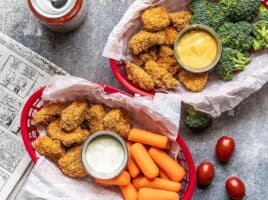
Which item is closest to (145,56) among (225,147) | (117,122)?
(117,122)

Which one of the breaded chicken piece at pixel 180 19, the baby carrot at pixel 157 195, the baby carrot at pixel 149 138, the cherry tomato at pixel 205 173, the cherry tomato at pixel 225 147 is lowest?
the cherry tomato at pixel 205 173

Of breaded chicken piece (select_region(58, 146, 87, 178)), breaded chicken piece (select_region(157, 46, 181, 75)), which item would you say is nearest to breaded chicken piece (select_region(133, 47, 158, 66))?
breaded chicken piece (select_region(157, 46, 181, 75))

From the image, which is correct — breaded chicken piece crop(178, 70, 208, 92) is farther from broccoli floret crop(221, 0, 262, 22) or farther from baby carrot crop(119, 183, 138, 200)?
baby carrot crop(119, 183, 138, 200)

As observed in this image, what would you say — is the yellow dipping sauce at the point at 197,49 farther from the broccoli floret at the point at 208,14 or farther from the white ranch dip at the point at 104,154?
the white ranch dip at the point at 104,154

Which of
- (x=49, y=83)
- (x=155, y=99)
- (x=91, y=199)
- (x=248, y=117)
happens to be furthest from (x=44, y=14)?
(x=248, y=117)

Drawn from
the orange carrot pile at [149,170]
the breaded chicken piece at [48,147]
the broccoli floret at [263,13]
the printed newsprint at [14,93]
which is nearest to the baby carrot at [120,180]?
the orange carrot pile at [149,170]

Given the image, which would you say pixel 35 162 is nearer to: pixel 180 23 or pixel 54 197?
pixel 54 197
